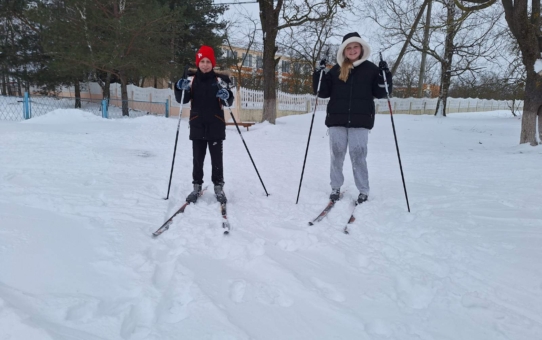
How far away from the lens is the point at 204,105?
391 cm

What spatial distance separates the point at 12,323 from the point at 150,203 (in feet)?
7.30

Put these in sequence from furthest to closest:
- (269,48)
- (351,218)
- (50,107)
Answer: (50,107) → (269,48) → (351,218)

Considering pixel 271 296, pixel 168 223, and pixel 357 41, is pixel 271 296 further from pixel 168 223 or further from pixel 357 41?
pixel 357 41

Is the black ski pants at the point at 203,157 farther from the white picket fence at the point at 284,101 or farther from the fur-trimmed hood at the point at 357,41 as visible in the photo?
the white picket fence at the point at 284,101

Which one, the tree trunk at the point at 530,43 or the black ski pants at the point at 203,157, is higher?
the tree trunk at the point at 530,43

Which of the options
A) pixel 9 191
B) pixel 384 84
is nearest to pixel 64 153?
pixel 9 191

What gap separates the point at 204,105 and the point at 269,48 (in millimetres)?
9486

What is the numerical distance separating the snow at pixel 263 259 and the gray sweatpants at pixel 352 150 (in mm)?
300

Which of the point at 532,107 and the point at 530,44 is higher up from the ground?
the point at 530,44

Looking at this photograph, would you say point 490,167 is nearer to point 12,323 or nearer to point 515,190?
point 515,190

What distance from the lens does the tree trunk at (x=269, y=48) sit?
40.5 feet

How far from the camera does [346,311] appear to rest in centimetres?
211

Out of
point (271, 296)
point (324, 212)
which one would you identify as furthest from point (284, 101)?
point (271, 296)

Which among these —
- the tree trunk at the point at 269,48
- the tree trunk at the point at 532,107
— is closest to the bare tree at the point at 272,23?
the tree trunk at the point at 269,48
